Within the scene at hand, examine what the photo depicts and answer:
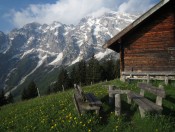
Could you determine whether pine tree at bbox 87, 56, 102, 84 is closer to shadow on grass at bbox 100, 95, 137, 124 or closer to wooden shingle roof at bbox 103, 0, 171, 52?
wooden shingle roof at bbox 103, 0, 171, 52

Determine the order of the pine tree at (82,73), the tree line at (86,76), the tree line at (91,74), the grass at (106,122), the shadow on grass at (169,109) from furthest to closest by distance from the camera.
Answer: the pine tree at (82,73) → the tree line at (91,74) → the tree line at (86,76) → the shadow on grass at (169,109) → the grass at (106,122)

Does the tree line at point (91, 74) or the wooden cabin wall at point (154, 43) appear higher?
the wooden cabin wall at point (154, 43)

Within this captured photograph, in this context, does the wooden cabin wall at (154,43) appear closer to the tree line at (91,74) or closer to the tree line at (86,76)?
the tree line at (86,76)

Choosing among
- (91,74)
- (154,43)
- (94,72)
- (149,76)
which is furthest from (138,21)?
(91,74)

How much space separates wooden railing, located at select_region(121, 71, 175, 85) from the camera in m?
22.9

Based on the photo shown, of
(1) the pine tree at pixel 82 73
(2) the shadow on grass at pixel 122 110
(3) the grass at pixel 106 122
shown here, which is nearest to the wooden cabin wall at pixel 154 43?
(3) the grass at pixel 106 122

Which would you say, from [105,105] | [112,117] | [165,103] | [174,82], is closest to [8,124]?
[105,105]

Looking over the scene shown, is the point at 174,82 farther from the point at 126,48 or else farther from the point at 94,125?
the point at 94,125

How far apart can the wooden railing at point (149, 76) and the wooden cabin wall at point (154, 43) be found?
0.63 m

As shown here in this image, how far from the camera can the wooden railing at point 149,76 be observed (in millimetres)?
22859

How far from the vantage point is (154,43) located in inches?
956

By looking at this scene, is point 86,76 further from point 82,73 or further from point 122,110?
point 122,110

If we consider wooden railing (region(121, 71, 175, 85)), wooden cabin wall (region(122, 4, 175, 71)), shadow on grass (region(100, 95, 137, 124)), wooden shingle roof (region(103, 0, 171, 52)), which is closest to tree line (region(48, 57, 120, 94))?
wooden railing (region(121, 71, 175, 85))

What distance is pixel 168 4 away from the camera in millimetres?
23375
